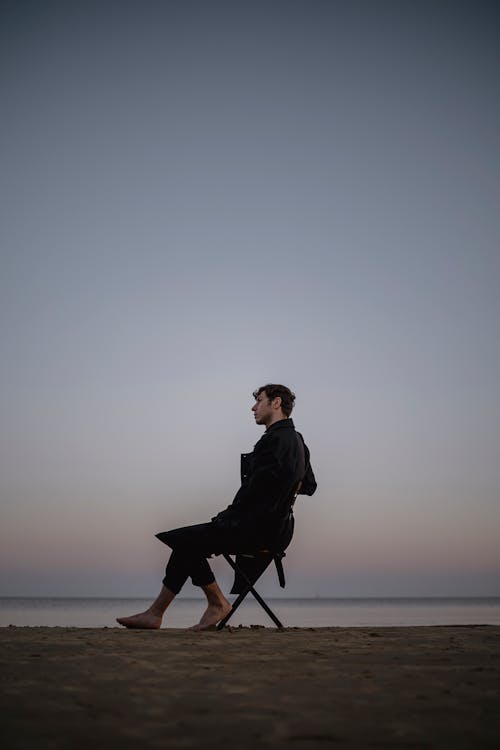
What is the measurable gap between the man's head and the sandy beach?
2.22 metres

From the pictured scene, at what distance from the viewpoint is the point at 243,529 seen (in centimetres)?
580

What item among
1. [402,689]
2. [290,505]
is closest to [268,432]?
[290,505]

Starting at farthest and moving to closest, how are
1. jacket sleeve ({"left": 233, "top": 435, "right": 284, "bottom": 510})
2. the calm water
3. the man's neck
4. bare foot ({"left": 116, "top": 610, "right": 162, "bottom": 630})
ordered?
1. the calm water
2. the man's neck
3. jacket sleeve ({"left": 233, "top": 435, "right": 284, "bottom": 510})
4. bare foot ({"left": 116, "top": 610, "right": 162, "bottom": 630})

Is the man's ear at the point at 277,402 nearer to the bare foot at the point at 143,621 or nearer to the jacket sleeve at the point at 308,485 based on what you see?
the jacket sleeve at the point at 308,485

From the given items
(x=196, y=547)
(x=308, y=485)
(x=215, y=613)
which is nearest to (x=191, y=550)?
(x=196, y=547)

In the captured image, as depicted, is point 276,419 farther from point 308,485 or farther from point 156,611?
point 156,611

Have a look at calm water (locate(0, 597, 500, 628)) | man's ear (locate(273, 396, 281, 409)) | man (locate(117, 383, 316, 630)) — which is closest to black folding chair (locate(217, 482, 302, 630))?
man (locate(117, 383, 316, 630))

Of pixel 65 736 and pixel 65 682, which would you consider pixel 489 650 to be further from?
pixel 65 736

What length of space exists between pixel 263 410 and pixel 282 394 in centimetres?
25

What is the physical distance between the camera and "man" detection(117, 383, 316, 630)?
5.81 meters

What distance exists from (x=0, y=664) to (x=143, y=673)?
776 millimetres

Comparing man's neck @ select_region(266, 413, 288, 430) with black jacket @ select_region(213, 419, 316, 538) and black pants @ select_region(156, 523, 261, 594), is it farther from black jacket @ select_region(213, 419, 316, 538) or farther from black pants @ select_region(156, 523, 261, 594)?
black pants @ select_region(156, 523, 261, 594)

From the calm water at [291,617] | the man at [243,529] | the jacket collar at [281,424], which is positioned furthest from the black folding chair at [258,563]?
the calm water at [291,617]

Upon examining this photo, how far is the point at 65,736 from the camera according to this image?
6.59 feet
